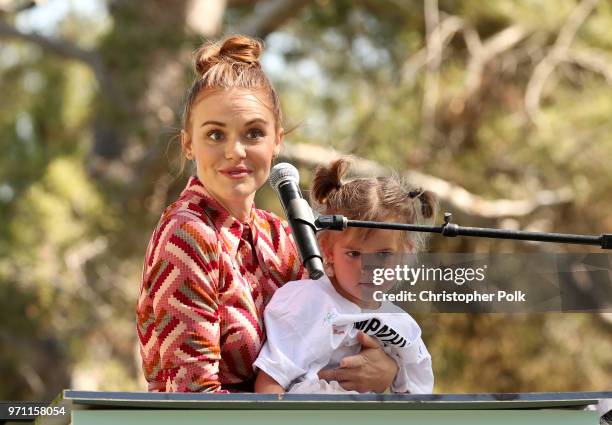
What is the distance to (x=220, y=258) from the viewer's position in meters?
1.99

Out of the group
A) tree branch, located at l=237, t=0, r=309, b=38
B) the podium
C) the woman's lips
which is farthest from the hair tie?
tree branch, located at l=237, t=0, r=309, b=38

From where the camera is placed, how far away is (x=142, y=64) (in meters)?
8.10

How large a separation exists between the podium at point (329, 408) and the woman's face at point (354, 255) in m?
0.40

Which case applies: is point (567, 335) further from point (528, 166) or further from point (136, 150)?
point (136, 150)

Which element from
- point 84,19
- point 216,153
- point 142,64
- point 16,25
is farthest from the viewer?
point 84,19

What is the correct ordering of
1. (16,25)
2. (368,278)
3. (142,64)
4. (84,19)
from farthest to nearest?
(84,19), (16,25), (142,64), (368,278)

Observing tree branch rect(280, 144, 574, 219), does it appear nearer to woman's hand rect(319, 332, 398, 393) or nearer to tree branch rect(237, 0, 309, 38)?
tree branch rect(237, 0, 309, 38)

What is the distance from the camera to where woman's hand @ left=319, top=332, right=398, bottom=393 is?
6.48 ft

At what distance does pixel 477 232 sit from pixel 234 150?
482 millimetres

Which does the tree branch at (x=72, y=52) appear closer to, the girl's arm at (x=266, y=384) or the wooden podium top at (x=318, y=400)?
the girl's arm at (x=266, y=384)

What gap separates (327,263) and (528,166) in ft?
22.1

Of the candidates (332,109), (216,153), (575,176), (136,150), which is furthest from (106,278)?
(216,153)

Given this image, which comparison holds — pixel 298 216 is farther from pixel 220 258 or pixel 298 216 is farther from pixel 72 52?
pixel 72 52

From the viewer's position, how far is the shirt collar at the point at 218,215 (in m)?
2.04
